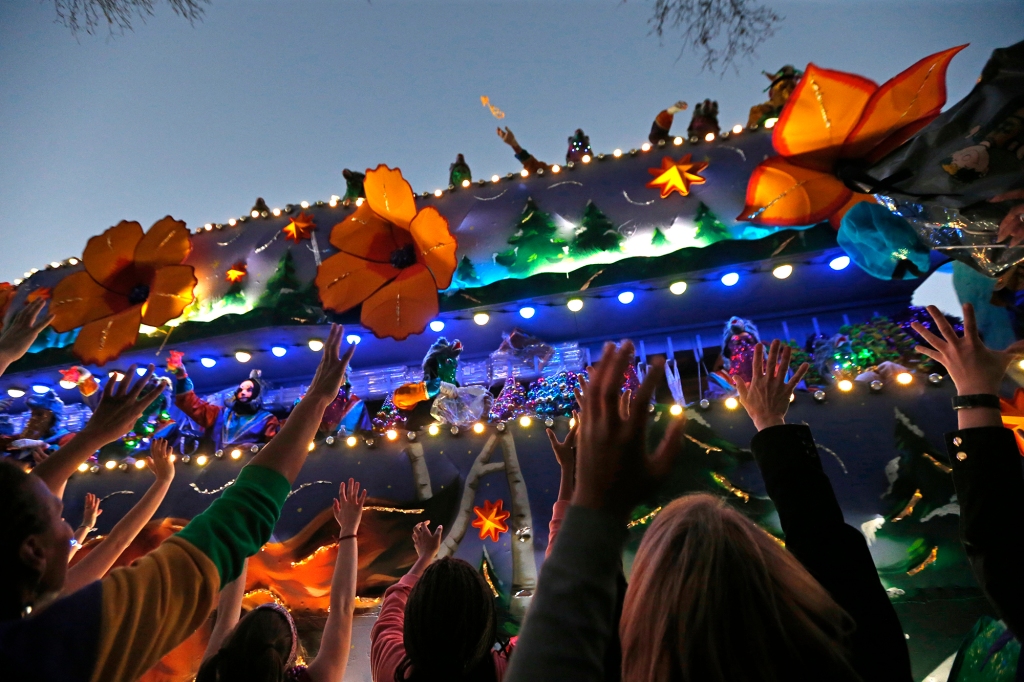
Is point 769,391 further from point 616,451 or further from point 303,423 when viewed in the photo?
point 303,423

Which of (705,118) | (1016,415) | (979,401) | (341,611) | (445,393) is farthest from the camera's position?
(705,118)

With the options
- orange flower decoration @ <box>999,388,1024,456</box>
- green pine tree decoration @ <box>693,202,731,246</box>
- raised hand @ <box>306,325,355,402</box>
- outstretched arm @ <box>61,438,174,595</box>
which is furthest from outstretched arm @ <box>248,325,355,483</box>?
green pine tree decoration @ <box>693,202,731,246</box>

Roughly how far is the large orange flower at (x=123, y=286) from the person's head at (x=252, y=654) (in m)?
4.57

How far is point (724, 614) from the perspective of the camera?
86cm

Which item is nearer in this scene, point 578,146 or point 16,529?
point 16,529

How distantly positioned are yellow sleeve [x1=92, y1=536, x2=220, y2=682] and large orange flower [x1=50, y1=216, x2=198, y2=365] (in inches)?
199

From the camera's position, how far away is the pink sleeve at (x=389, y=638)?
1793 mm

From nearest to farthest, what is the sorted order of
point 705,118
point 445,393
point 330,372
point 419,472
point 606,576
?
point 606,576, point 330,372, point 419,472, point 445,393, point 705,118

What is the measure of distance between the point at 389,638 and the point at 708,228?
13.9ft

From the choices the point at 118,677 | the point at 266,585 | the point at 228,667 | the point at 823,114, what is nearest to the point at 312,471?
the point at 266,585

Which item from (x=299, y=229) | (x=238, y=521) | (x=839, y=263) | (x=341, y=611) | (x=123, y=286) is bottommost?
(x=341, y=611)

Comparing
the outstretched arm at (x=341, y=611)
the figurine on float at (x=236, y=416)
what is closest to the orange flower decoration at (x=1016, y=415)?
the outstretched arm at (x=341, y=611)

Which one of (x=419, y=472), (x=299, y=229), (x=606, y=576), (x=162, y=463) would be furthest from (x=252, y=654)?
(x=299, y=229)

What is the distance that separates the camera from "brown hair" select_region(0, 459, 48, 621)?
41.9 inches
